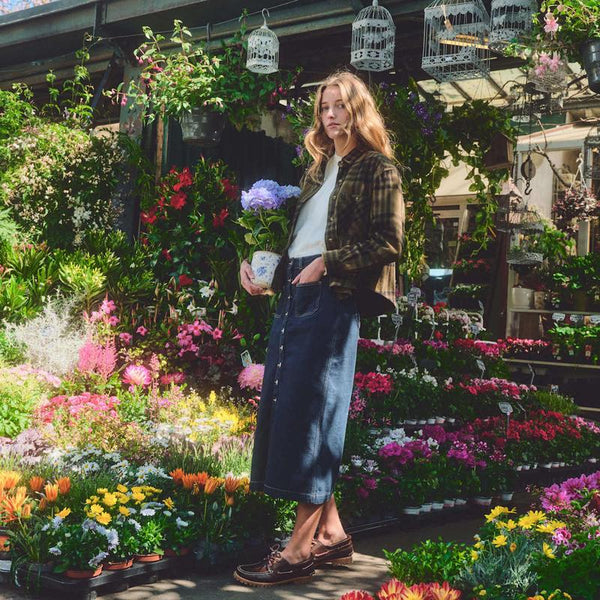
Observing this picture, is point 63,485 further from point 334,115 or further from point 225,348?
point 225,348

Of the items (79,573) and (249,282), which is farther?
(249,282)

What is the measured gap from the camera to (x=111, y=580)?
3.07 m

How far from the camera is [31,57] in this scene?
9469 mm

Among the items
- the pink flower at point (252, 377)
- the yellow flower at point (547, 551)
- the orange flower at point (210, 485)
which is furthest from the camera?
the pink flower at point (252, 377)

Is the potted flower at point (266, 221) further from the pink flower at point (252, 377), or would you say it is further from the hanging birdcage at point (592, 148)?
the hanging birdcage at point (592, 148)

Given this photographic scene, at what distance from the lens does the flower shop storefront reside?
3193 mm

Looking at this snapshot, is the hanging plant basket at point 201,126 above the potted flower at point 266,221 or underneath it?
above

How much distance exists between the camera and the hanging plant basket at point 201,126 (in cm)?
693

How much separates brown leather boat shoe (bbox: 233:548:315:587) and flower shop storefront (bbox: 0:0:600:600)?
0.26 meters

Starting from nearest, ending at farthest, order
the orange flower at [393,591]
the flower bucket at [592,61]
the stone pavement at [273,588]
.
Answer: the orange flower at [393,591], the stone pavement at [273,588], the flower bucket at [592,61]

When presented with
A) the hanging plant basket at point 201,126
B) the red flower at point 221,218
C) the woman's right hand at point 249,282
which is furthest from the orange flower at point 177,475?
the hanging plant basket at point 201,126

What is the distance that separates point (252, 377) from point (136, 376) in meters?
0.86

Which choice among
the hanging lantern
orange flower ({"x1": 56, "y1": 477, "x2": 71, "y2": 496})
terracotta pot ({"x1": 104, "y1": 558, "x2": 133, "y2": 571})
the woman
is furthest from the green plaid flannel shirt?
the hanging lantern

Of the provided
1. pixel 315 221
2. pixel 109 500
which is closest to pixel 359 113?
pixel 315 221
